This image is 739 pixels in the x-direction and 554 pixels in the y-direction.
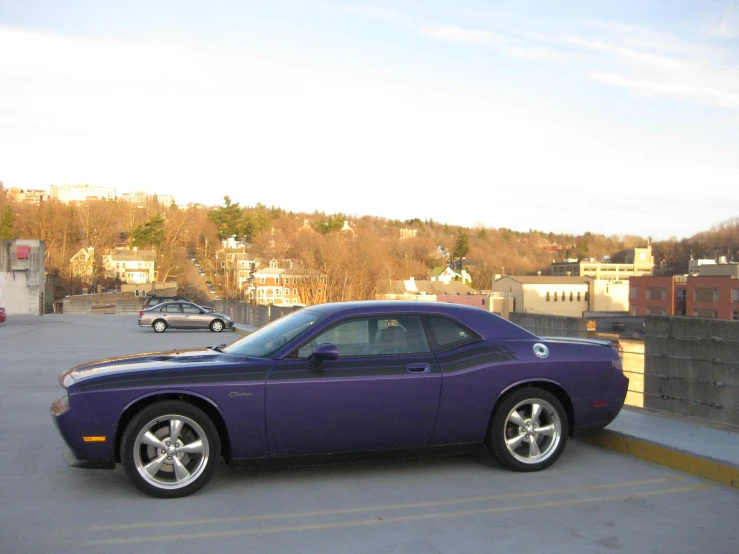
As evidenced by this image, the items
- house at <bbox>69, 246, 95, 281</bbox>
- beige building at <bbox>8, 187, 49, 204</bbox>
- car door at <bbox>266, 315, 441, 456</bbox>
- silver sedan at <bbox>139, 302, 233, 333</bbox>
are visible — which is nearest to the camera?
car door at <bbox>266, 315, 441, 456</bbox>

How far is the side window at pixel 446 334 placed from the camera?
20.4ft

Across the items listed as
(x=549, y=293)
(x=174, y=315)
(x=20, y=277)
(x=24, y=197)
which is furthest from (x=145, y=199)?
(x=174, y=315)

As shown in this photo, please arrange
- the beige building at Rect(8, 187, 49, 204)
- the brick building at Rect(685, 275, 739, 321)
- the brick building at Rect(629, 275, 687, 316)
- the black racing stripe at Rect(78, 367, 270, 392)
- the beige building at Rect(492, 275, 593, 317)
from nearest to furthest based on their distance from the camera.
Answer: the black racing stripe at Rect(78, 367, 270, 392) → the brick building at Rect(685, 275, 739, 321) → the brick building at Rect(629, 275, 687, 316) → the beige building at Rect(492, 275, 593, 317) → the beige building at Rect(8, 187, 49, 204)

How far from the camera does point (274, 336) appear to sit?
634 centimetres

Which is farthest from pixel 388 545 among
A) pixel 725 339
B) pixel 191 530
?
pixel 725 339

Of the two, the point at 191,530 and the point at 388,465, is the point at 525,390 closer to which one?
the point at 388,465

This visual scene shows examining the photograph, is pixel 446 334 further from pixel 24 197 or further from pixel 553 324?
pixel 24 197

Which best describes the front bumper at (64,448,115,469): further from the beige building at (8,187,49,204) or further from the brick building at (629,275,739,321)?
the beige building at (8,187,49,204)

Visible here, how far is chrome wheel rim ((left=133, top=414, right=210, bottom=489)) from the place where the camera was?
5434mm

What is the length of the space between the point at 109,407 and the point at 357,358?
1941 millimetres

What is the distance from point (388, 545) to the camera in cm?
458

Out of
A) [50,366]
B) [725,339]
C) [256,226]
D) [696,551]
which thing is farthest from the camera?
[256,226]

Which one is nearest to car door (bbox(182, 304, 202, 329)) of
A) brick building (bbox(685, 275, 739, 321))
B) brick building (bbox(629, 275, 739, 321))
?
brick building (bbox(629, 275, 739, 321))

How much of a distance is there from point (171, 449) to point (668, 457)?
4218 mm
